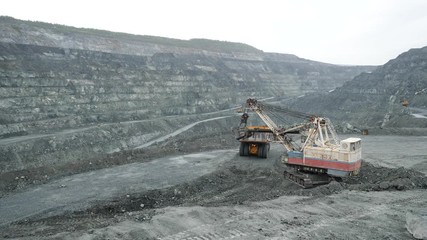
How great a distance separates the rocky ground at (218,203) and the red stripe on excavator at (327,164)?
92cm

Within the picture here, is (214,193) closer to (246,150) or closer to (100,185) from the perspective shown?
(100,185)

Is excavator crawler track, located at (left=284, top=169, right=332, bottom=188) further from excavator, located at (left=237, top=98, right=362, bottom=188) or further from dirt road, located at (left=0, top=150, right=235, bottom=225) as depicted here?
dirt road, located at (left=0, top=150, right=235, bottom=225)

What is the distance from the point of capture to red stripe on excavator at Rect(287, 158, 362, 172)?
17547 millimetres

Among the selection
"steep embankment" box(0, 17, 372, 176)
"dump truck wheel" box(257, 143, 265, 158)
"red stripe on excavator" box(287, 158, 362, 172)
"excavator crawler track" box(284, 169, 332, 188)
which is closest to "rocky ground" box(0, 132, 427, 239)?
"excavator crawler track" box(284, 169, 332, 188)

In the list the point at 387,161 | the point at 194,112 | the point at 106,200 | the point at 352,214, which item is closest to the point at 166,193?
the point at 106,200

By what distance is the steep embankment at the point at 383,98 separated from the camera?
5112 centimetres

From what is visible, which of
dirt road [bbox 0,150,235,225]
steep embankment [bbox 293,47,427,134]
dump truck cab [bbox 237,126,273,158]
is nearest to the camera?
dirt road [bbox 0,150,235,225]

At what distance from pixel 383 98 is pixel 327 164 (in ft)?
160

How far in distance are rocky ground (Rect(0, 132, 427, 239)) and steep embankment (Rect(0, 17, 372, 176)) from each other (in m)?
13.8

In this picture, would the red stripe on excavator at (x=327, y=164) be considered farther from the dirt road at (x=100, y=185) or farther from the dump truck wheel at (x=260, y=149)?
the dump truck wheel at (x=260, y=149)

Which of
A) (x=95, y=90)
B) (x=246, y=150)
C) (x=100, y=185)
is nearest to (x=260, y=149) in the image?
(x=246, y=150)

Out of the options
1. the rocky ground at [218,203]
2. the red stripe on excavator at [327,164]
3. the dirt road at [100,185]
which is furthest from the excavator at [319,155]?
the dirt road at [100,185]

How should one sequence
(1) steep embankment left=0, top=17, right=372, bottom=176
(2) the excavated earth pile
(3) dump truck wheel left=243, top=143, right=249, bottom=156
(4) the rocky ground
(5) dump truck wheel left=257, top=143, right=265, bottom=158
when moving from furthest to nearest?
(1) steep embankment left=0, top=17, right=372, bottom=176
(3) dump truck wheel left=243, top=143, right=249, bottom=156
(5) dump truck wheel left=257, top=143, right=265, bottom=158
(2) the excavated earth pile
(4) the rocky ground

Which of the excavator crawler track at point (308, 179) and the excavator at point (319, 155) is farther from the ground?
the excavator at point (319, 155)
